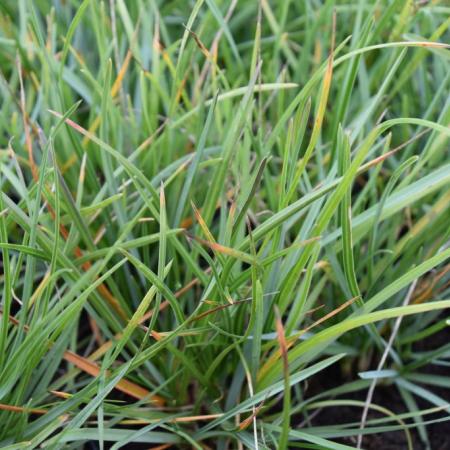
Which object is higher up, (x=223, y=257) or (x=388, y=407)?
(x=223, y=257)

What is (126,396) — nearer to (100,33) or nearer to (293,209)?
Answer: (293,209)

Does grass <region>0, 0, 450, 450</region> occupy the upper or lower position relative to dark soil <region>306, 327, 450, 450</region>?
upper

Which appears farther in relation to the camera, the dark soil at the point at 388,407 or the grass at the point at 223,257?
the dark soil at the point at 388,407

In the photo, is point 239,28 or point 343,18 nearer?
point 343,18

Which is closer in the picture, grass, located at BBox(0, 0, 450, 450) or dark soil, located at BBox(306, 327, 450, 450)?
grass, located at BBox(0, 0, 450, 450)

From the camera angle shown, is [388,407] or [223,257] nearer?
[223,257]

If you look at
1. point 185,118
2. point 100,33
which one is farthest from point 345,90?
point 100,33

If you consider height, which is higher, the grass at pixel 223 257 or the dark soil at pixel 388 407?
the grass at pixel 223 257

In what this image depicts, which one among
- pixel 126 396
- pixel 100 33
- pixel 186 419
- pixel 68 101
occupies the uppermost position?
pixel 100 33
